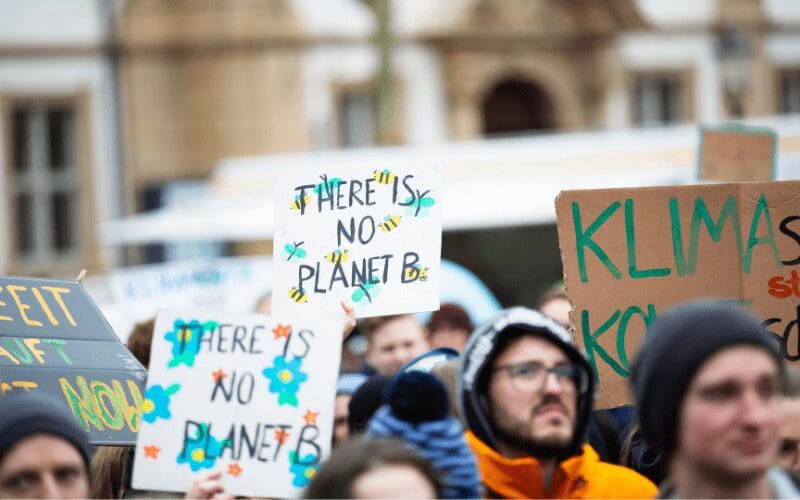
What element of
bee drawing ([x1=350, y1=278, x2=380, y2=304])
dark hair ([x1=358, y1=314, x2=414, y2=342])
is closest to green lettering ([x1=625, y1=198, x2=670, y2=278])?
bee drawing ([x1=350, y1=278, x2=380, y2=304])

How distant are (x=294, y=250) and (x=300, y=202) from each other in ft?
0.59

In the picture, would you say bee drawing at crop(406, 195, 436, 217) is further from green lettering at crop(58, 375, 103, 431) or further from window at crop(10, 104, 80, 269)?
window at crop(10, 104, 80, 269)

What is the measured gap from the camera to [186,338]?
416 centimetres

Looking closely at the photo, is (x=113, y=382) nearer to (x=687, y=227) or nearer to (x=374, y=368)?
(x=687, y=227)

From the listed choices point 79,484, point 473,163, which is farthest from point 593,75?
point 79,484

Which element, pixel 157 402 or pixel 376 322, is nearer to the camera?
pixel 157 402

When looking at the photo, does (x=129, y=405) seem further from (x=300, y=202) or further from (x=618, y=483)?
(x=618, y=483)

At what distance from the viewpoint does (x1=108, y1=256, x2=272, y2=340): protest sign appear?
10688mm

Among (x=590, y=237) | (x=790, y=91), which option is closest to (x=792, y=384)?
(x=590, y=237)

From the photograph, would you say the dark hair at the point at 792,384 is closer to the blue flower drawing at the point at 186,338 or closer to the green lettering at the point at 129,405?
the blue flower drawing at the point at 186,338

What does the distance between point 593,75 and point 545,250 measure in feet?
26.5

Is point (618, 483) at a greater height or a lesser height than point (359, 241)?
lesser

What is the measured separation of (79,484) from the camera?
359cm

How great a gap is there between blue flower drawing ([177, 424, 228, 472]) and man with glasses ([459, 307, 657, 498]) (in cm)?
68
